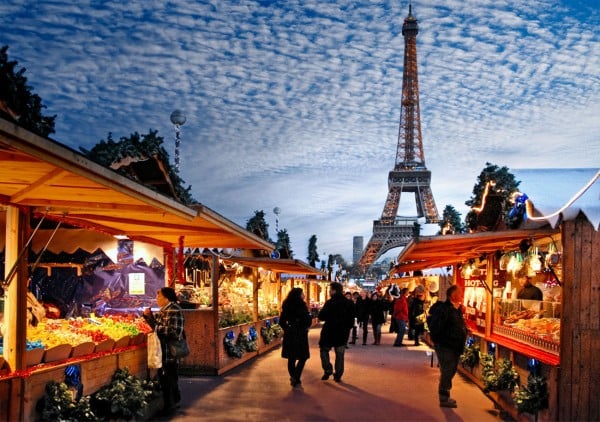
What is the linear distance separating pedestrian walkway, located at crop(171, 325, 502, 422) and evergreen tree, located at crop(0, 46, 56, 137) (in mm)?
4263

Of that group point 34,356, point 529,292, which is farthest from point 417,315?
point 34,356

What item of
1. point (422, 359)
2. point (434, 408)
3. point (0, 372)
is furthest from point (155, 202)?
point (422, 359)

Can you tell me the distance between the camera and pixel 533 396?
671 centimetres

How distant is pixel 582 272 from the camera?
6.38 metres

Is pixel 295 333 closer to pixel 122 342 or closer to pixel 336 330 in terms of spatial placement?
pixel 336 330

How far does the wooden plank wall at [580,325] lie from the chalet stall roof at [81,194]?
13.3ft

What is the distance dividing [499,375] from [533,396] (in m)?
1.51

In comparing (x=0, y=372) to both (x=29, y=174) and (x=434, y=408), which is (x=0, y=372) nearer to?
(x=29, y=174)

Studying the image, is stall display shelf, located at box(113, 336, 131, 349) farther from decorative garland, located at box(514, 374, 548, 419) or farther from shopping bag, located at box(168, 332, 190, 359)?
decorative garland, located at box(514, 374, 548, 419)

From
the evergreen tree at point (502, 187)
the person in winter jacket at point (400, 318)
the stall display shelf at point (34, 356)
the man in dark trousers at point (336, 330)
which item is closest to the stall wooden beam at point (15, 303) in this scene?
the stall display shelf at point (34, 356)

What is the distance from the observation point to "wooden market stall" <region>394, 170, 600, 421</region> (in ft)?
20.6

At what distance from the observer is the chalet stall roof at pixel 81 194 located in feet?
13.2

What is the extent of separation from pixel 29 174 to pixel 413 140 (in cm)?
6826

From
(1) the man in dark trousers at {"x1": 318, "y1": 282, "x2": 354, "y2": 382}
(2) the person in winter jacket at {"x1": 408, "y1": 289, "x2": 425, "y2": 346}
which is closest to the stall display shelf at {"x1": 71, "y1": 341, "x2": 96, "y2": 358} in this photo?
(1) the man in dark trousers at {"x1": 318, "y1": 282, "x2": 354, "y2": 382}
